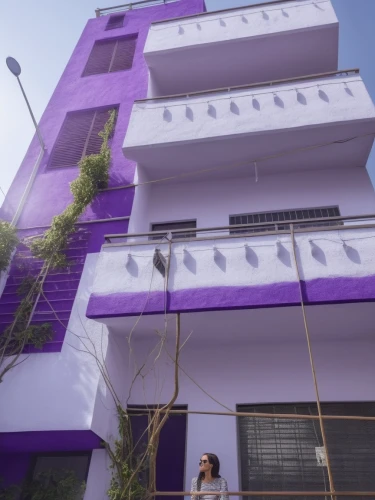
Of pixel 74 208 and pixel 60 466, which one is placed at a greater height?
pixel 74 208

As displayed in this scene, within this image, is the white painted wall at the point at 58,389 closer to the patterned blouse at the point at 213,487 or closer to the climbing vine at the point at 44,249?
the climbing vine at the point at 44,249

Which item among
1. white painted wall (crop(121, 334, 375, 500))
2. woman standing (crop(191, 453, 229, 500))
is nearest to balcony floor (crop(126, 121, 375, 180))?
white painted wall (crop(121, 334, 375, 500))

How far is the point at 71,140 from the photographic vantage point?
34.7ft

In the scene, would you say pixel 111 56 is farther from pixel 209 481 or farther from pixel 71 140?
pixel 209 481

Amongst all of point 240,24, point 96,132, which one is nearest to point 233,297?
point 96,132

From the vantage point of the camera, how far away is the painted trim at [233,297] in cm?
597

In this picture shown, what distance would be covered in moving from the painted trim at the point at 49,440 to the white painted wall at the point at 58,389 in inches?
3.6

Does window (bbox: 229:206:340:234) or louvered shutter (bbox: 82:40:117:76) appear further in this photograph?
louvered shutter (bbox: 82:40:117:76)

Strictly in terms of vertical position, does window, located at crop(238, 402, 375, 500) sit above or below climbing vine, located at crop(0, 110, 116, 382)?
below

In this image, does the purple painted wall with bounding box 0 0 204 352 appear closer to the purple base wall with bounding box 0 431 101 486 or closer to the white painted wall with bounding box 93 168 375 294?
the white painted wall with bounding box 93 168 375 294

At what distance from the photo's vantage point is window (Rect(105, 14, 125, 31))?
45.5 ft

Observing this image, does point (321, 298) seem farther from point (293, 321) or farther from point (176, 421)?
point (176, 421)

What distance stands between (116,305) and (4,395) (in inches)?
83.5

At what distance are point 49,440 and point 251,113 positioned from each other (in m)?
7.11
